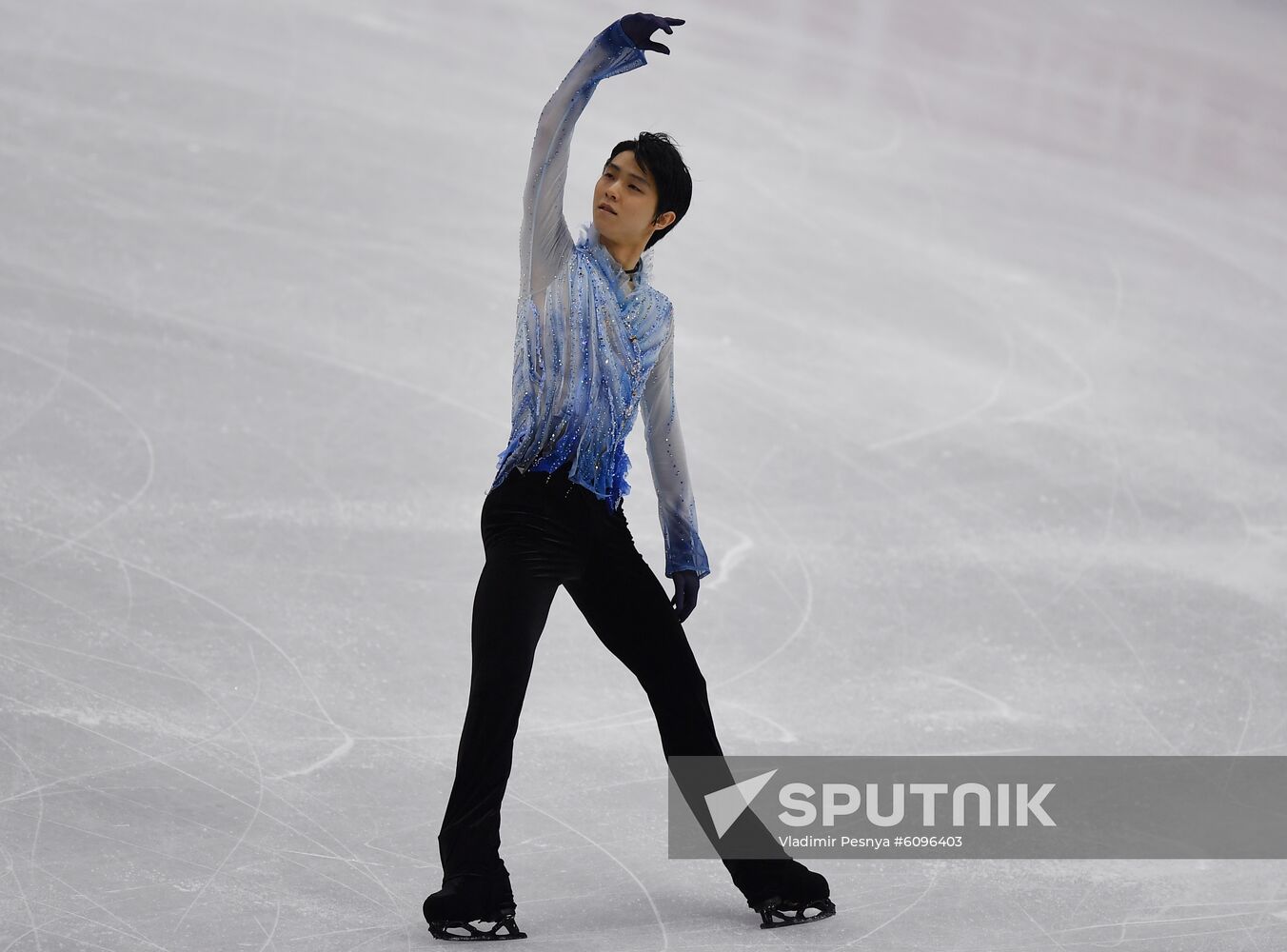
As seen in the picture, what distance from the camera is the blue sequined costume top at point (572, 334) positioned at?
3252 mm

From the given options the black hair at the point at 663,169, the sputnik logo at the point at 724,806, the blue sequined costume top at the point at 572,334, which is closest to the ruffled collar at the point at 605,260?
the blue sequined costume top at the point at 572,334

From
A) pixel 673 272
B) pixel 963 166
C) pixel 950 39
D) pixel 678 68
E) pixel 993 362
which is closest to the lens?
pixel 993 362

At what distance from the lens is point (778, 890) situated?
10.9 ft

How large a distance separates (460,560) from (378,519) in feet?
0.98

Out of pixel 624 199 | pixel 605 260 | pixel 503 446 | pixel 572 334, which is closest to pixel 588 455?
pixel 572 334

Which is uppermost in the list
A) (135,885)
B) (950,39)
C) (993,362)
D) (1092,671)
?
(950,39)

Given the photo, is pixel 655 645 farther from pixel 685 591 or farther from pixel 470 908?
pixel 470 908

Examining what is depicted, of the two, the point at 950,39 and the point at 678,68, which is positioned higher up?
the point at 950,39

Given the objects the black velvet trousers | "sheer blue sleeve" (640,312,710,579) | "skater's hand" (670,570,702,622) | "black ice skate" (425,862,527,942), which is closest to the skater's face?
"sheer blue sleeve" (640,312,710,579)

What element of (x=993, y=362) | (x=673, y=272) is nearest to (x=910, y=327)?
(x=993, y=362)

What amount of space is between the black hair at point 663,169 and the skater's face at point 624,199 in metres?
0.01

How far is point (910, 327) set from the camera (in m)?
6.97

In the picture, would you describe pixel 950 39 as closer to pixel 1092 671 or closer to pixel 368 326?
pixel 368 326

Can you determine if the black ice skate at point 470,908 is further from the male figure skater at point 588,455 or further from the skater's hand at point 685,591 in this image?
the skater's hand at point 685,591
